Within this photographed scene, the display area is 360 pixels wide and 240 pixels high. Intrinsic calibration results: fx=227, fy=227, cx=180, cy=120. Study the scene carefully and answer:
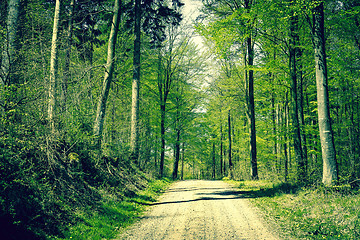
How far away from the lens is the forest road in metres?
5.56

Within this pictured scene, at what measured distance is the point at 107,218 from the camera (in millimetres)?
6625

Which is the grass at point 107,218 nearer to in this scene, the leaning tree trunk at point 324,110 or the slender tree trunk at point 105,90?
the slender tree trunk at point 105,90

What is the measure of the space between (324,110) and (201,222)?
19.9ft

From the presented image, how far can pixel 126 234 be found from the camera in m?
5.86

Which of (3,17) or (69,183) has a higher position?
(3,17)

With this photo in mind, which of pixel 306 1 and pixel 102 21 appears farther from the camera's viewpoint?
pixel 102 21

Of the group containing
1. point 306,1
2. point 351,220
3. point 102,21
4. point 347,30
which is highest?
point 102,21

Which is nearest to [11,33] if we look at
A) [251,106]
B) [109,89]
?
[109,89]

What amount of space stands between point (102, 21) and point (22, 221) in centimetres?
1357

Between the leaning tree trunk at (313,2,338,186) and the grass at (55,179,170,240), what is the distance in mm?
6773

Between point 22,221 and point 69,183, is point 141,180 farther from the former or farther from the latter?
point 22,221

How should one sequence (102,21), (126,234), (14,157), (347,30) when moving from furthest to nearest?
(102,21) < (347,30) < (126,234) < (14,157)

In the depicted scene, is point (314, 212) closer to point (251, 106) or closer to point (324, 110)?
point (324, 110)

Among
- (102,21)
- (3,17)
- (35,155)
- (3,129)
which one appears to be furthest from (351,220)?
(102,21)
